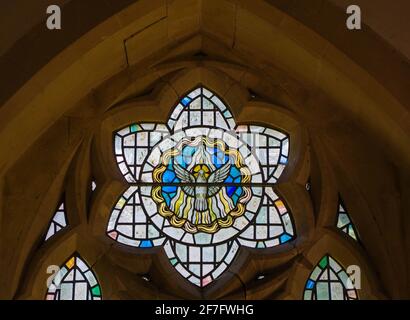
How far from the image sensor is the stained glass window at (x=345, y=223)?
39.8ft

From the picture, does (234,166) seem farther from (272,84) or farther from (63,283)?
(63,283)

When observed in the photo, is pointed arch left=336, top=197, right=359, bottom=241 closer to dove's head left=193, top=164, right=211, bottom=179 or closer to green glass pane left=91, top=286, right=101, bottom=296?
dove's head left=193, top=164, right=211, bottom=179

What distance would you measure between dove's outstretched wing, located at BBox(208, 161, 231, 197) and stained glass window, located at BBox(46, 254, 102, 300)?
113 centimetres

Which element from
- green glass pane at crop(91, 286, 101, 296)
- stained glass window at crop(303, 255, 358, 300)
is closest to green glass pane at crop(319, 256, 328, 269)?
stained glass window at crop(303, 255, 358, 300)

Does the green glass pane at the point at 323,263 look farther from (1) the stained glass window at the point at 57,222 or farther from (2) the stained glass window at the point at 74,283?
(1) the stained glass window at the point at 57,222

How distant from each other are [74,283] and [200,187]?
1.23 metres

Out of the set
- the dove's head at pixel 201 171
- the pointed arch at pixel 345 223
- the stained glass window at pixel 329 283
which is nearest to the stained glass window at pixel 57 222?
the dove's head at pixel 201 171

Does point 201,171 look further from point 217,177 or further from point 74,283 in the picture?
point 74,283

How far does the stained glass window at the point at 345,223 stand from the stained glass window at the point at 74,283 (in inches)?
72.3

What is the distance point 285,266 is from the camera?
11984 millimetres

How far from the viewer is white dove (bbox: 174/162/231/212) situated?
40.5ft
